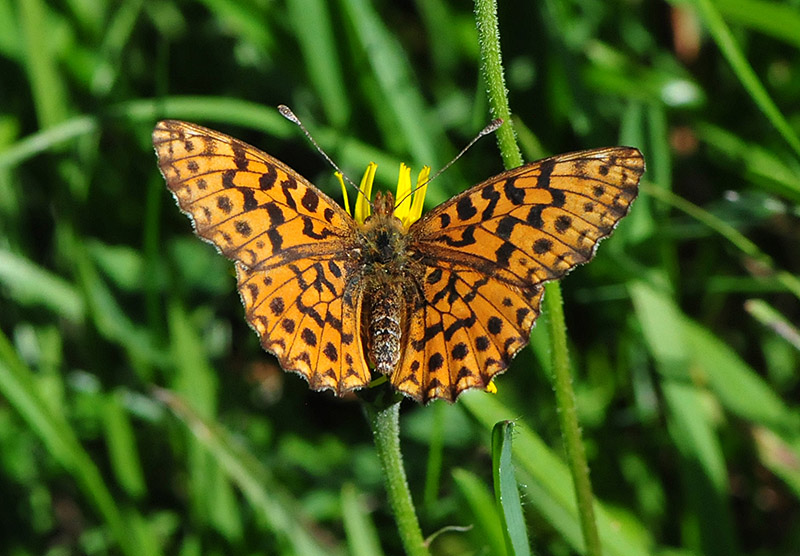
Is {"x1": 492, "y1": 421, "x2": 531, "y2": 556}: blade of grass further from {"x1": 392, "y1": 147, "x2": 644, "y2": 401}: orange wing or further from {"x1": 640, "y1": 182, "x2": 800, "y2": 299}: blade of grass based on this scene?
{"x1": 640, "y1": 182, "x2": 800, "y2": 299}: blade of grass

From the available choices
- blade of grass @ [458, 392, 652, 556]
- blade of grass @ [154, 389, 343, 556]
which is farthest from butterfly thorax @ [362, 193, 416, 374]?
blade of grass @ [154, 389, 343, 556]

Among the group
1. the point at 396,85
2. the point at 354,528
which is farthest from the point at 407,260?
the point at 396,85

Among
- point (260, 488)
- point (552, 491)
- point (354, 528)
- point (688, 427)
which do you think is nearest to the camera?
point (552, 491)

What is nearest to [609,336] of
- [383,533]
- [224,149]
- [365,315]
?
[383,533]

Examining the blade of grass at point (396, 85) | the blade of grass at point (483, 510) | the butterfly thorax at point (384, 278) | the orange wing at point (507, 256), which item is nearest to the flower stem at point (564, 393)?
the orange wing at point (507, 256)

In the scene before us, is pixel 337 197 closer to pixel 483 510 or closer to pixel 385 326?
pixel 385 326

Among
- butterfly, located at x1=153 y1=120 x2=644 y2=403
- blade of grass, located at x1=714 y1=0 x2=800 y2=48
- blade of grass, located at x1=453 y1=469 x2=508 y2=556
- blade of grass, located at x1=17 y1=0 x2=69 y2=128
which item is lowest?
blade of grass, located at x1=453 y1=469 x2=508 y2=556

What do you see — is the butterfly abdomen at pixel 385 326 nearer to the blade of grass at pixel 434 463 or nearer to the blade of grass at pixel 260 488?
the blade of grass at pixel 434 463
